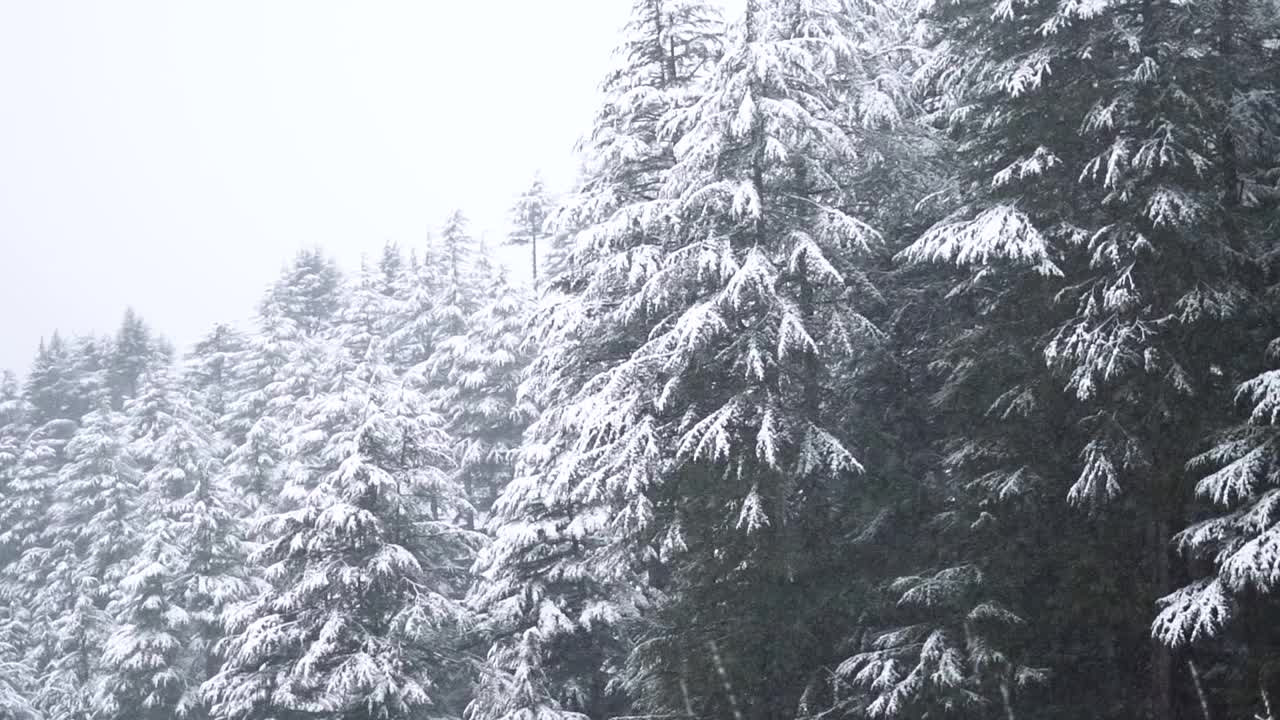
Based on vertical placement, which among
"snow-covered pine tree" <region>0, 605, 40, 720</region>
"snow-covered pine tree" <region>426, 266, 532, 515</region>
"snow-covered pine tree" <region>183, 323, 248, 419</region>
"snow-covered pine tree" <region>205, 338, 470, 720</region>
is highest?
"snow-covered pine tree" <region>183, 323, 248, 419</region>

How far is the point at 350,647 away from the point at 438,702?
319 cm

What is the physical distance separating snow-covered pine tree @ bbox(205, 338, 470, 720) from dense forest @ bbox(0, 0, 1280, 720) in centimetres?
9

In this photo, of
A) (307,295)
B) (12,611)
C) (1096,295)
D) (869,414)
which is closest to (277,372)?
(307,295)

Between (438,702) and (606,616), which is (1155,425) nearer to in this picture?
(606,616)

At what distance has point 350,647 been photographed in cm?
2086

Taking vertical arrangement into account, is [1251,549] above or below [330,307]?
below

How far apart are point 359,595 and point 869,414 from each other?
11.7m

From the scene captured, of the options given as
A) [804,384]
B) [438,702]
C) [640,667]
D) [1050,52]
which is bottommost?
[438,702]

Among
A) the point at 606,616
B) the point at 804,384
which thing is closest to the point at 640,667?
the point at 606,616

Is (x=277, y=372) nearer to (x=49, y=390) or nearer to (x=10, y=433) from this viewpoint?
(x=10, y=433)

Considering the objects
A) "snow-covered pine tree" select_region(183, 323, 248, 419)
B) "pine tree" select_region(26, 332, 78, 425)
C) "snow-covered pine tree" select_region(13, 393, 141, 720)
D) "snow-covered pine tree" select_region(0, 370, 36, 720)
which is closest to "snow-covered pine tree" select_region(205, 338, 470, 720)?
"snow-covered pine tree" select_region(0, 370, 36, 720)

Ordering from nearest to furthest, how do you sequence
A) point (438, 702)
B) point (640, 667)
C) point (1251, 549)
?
1. point (1251, 549)
2. point (640, 667)
3. point (438, 702)

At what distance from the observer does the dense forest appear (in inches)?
455

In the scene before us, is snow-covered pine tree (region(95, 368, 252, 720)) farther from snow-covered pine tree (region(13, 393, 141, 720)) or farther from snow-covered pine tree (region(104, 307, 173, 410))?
snow-covered pine tree (region(104, 307, 173, 410))
